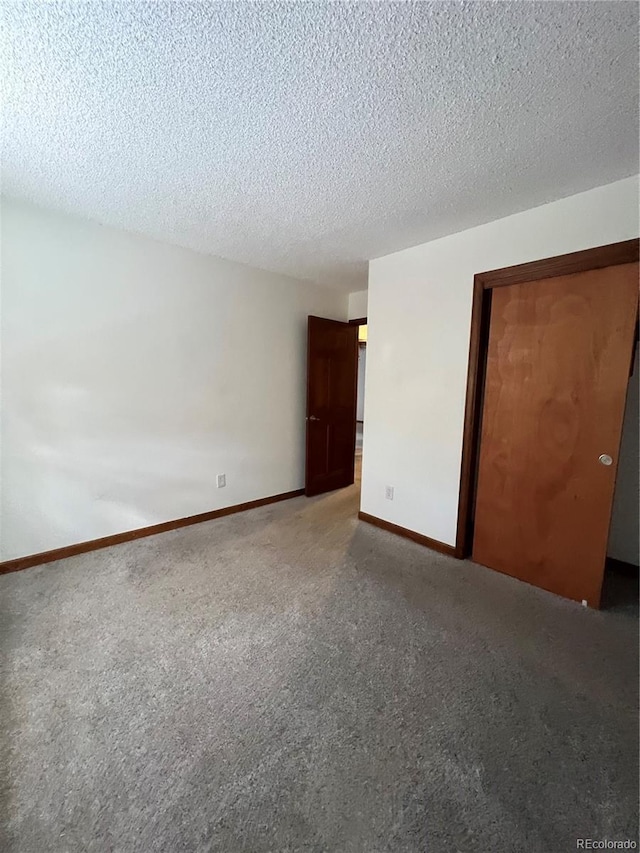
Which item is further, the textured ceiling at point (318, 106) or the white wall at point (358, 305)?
the white wall at point (358, 305)

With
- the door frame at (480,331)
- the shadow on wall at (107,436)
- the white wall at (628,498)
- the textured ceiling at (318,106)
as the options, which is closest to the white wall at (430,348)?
the door frame at (480,331)

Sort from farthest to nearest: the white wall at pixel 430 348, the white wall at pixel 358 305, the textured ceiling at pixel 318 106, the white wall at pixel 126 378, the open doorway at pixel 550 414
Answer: the white wall at pixel 358 305
the white wall at pixel 126 378
the white wall at pixel 430 348
the open doorway at pixel 550 414
the textured ceiling at pixel 318 106

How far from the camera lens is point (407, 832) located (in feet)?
3.50

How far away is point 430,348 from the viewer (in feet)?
9.01

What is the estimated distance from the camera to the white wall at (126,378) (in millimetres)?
2350

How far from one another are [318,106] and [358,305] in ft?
9.59

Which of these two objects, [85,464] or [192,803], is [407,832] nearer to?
[192,803]

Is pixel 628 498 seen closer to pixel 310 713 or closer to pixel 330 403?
pixel 310 713

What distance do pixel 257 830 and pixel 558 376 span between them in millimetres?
2472

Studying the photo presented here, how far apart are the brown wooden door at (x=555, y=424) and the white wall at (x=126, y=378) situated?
2115mm

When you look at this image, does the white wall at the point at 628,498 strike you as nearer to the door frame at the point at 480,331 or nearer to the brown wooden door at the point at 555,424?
the brown wooden door at the point at 555,424

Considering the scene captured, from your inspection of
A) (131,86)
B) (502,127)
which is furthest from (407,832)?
(131,86)

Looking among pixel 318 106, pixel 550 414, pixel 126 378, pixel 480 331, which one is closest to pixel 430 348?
pixel 480 331

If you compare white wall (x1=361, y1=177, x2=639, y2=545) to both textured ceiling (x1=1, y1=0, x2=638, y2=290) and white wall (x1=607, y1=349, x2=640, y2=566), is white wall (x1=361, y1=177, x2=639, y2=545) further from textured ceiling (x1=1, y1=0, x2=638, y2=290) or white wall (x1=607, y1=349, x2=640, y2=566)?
white wall (x1=607, y1=349, x2=640, y2=566)
